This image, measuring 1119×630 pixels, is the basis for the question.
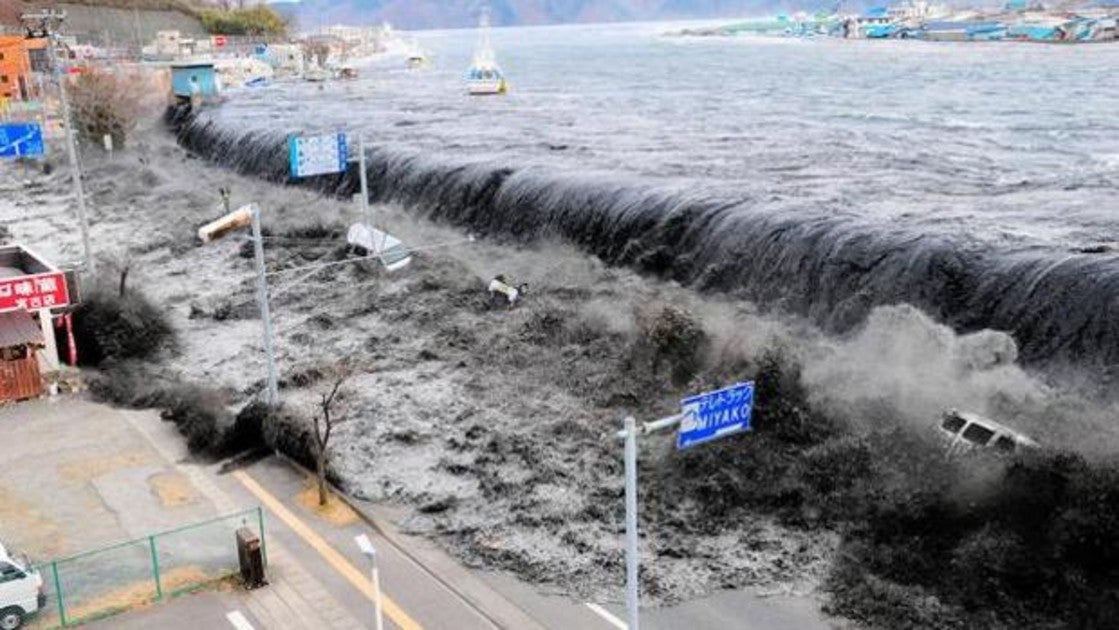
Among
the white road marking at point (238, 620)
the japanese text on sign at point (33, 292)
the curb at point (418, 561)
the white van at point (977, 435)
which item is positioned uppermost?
the japanese text on sign at point (33, 292)

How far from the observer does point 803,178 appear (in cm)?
5066

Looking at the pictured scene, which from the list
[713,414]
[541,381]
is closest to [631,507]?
[713,414]

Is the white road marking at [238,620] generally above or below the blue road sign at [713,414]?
below

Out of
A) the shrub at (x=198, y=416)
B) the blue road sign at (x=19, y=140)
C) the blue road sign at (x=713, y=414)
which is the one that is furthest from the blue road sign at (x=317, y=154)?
the blue road sign at (x=713, y=414)

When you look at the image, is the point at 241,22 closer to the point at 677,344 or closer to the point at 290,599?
the point at 677,344

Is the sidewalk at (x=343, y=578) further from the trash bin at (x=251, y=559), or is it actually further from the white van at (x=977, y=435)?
the white van at (x=977, y=435)

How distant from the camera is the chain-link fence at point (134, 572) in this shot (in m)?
20.7

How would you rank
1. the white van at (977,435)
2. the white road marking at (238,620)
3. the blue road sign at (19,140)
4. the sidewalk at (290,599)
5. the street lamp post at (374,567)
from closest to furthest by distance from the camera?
the street lamp post at (374,567)
the white road marking at (238,620)
the sidewalk at (290,599)
the white van at (977,435)
the blue road sign at (19,140)

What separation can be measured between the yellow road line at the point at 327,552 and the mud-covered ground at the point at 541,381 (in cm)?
222

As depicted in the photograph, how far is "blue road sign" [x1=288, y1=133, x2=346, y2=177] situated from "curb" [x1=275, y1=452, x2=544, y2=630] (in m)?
13.3

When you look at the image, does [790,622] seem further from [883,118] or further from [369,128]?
[369,128]

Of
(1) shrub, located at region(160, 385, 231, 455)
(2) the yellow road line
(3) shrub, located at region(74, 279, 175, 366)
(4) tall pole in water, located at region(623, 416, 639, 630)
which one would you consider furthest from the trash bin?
(3) shrub, located at region(74, 279, 175, 366)

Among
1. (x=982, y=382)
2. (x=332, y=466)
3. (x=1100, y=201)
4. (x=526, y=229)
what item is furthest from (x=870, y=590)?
(x=526, y=229)

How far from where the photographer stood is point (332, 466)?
28.7 meters
